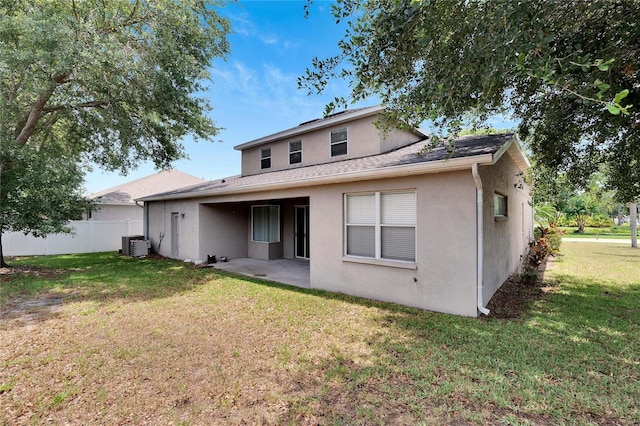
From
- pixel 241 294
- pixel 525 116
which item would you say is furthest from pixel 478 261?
pixel 241 294

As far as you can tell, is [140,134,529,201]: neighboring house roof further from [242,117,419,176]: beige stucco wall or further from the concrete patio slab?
the concrete patio slab

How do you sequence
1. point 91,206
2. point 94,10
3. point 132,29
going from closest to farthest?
point 94,10 → point 132,29 → point 91,206

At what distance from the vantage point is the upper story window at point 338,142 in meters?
10.3

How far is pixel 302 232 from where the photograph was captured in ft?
40.8

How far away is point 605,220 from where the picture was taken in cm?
3925

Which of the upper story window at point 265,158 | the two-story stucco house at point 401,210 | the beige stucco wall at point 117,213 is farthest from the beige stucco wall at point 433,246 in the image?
the beige stucco wall at point 117,213

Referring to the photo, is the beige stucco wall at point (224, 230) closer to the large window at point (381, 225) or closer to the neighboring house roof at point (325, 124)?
the neighboring house roof at point (325, 124)

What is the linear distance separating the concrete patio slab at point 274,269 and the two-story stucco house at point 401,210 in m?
0.83

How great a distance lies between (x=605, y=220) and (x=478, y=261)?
4836cm

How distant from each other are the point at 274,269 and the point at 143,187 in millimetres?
16973

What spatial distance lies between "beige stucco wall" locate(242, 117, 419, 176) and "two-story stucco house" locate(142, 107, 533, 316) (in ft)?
0.12

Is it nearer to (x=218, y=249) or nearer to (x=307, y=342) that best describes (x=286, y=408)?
(x=307, y=342)

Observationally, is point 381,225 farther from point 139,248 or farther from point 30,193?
point 139,248

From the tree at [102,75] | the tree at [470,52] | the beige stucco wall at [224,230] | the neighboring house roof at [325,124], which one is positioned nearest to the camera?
the tree at [470,52]
